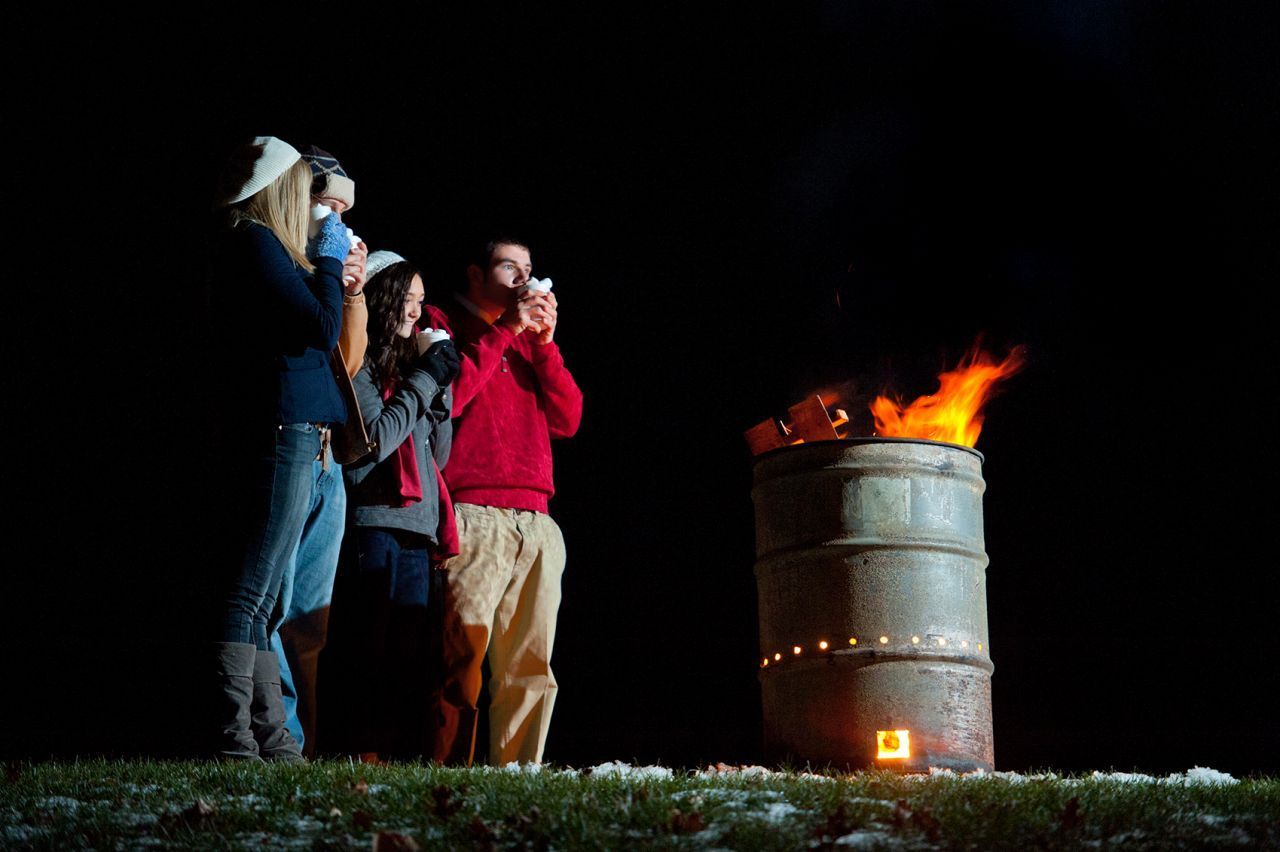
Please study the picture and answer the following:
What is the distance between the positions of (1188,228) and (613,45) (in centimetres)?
374

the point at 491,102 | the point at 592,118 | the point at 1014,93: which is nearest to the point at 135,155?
the point at 491,102

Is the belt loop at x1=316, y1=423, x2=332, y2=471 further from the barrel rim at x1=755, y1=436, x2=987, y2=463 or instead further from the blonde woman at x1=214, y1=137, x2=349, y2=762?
the barrel rim at x1=755, y1=436, x2=987, y2=463

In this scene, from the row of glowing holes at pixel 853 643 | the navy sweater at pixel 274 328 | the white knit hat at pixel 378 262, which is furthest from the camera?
the row of glowing holes at pixel 853 643

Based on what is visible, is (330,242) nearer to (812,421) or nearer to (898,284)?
(812,421)

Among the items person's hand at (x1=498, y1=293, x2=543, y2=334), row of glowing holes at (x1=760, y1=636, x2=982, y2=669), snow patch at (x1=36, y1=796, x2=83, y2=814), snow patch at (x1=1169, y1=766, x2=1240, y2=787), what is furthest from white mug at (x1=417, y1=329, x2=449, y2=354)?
snow patch at (x1=1169, y1=766, x2=1240, y2=787)

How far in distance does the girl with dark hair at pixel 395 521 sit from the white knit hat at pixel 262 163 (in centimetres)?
99

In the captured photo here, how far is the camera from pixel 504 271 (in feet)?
20.8

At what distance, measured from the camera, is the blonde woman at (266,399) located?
4.31 meters

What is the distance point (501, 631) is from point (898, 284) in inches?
163

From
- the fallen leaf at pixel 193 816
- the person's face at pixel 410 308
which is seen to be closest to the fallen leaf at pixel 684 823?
the fallen leaf at pixel 193 816

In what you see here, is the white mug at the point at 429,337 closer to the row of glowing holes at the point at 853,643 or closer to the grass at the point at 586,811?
the grass at the point at 586,811

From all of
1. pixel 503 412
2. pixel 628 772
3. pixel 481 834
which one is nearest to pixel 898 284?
pixel 503 412

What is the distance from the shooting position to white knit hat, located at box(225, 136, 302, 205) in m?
4.59

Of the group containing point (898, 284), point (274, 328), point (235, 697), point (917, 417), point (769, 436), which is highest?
point (898, 284)
